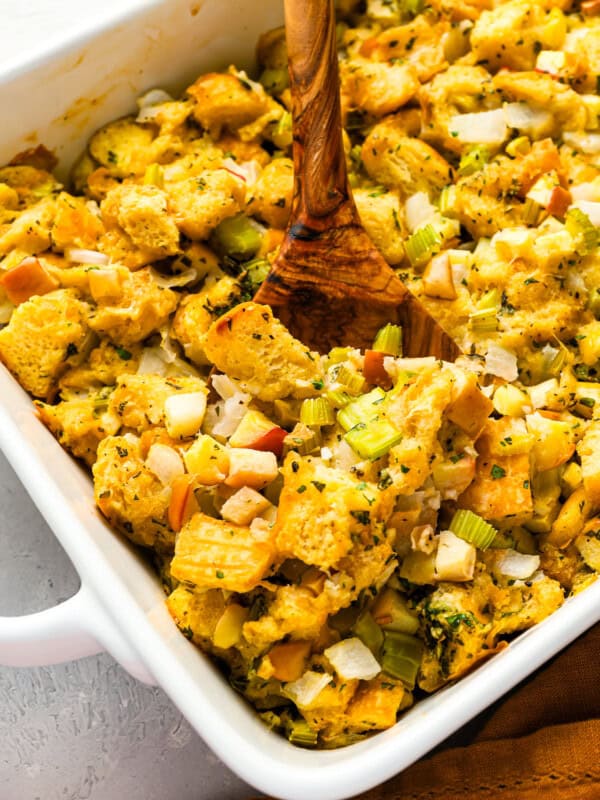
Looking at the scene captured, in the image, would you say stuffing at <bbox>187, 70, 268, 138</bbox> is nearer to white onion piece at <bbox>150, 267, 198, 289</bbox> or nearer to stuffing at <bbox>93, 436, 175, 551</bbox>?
white onion piece at <bbox>150, 267, 198, 289</bbox>

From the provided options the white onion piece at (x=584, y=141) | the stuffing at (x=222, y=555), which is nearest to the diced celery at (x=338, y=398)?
the stuffing at (x=222, y=555)

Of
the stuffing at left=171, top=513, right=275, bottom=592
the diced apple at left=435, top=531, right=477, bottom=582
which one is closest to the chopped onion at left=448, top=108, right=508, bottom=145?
the diced apple at left=435, top=531, right=477, bottom=582

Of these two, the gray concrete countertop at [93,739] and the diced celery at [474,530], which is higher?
the diced celery at [474,530]

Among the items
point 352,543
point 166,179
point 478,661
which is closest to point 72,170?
point 166,179

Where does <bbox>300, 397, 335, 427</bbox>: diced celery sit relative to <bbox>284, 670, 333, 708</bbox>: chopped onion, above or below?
above

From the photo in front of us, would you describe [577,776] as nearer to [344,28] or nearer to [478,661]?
[478,661]

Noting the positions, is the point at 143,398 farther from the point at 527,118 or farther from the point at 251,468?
the point at 527,118

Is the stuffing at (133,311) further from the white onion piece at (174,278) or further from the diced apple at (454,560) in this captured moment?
the diced apple at (454,560)
